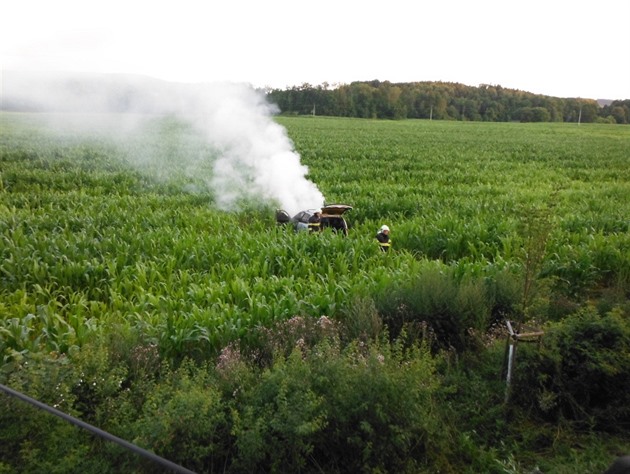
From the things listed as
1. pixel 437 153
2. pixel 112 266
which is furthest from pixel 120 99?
pixel 437 153

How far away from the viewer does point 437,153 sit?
27.0m

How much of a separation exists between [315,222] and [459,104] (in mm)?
92016

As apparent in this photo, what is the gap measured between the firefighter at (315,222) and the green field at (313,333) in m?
0.40

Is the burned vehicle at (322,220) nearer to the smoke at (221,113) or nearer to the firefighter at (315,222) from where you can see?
the firefighter at (315,222)

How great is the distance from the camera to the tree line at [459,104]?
79.1 metres

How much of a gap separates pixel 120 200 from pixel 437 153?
734 inches

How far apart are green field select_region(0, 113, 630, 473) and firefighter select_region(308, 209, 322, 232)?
404 millimetres

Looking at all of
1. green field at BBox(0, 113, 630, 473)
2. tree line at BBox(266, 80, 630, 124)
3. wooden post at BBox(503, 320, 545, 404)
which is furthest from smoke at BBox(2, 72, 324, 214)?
tree line at BBox(266, 80, 630, 124)

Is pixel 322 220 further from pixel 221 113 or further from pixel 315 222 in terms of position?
pixel 221 113

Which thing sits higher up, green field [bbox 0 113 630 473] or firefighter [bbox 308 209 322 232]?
firefighter [bbox 308 209 322 232]

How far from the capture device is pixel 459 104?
94.3 m

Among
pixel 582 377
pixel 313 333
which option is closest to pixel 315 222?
pixel 313 333

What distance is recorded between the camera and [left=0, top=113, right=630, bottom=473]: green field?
3479mm

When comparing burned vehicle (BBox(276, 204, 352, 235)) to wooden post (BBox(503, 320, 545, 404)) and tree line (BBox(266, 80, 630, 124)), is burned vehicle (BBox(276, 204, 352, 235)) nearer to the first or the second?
wooden post (BBox(503, 320, 545, 404))
